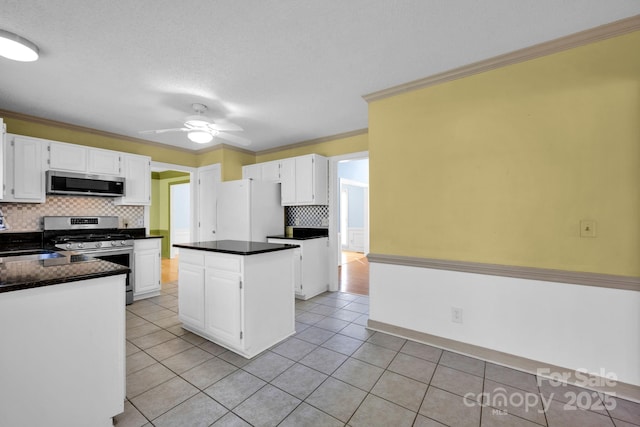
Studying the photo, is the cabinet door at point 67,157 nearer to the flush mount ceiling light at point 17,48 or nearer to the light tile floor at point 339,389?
the flush mount ceiling light at point 17,48

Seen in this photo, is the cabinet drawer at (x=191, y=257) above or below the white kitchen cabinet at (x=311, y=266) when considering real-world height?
above

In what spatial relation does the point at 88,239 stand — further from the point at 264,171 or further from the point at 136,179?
the point at 264,171

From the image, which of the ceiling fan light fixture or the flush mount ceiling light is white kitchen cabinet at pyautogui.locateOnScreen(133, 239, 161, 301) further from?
the flush mount ceiling light

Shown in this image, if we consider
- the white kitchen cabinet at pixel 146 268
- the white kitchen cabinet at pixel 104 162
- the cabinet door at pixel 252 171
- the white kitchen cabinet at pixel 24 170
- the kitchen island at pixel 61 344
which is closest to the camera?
the kitchen island at pixel 61 344

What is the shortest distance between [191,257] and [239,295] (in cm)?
78

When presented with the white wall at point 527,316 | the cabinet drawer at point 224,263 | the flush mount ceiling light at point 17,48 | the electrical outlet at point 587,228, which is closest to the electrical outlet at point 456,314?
the white wall at point 527,316

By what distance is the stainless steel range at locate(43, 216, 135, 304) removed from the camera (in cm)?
331

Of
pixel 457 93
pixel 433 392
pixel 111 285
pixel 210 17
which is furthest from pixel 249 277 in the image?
pixel 457 93

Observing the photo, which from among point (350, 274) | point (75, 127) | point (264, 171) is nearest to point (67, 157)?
point (75, 127)

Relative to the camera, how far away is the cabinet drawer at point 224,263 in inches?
88.0

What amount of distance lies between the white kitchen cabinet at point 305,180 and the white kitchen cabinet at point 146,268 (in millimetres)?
2087

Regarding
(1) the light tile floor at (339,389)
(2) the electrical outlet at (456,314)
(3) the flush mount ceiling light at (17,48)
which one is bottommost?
(1) the light tile floor at (339,389)

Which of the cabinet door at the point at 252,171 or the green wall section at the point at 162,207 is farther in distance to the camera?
the green wall section at the point at 162,207

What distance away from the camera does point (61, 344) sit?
1332 millimetres
